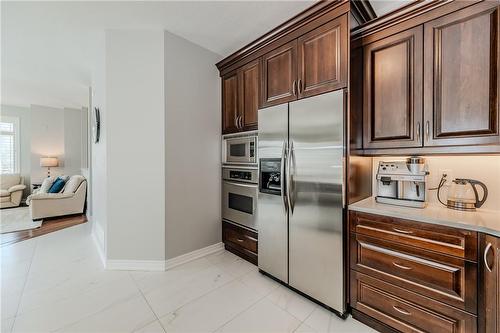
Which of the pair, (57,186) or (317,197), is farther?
(57,186)

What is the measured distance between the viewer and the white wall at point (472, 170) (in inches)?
62.4

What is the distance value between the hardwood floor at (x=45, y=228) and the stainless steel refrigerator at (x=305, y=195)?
3.76 meters

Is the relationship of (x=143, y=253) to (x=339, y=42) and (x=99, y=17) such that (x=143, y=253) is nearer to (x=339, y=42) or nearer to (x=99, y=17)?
(x=99, y=17)

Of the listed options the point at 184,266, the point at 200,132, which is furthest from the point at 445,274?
the point at 200,132

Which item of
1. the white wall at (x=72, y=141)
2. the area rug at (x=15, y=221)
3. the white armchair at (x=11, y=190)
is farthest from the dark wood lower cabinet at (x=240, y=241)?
the white armchair at (x=11, y=190)

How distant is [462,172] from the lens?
1716 mm

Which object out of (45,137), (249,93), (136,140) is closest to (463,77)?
(249,93)

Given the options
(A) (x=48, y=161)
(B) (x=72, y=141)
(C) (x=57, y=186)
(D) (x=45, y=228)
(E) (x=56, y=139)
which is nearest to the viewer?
(D) (x=45, y=228)

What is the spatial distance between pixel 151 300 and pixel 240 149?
172cm

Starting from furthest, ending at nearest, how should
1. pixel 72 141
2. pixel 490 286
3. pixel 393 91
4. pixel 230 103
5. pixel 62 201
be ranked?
pixel 72 141 → pixel 62 201 → pixel 230 103 → pixel 393 91 → pixel 490 286

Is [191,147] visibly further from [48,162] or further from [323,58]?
[48,162]

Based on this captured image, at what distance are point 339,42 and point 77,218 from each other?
5.55 meters

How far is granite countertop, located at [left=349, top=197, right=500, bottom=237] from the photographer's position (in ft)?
4.09

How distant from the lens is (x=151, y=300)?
1906mm
